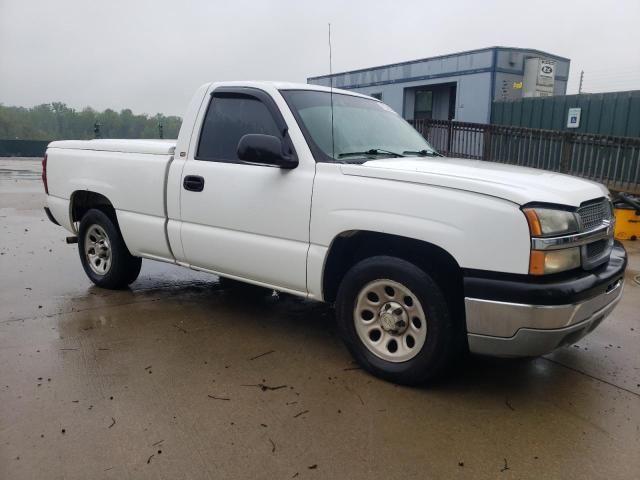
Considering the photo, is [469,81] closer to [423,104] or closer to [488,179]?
[423,104]

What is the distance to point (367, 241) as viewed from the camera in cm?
358

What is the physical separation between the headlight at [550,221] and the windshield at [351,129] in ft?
4.24

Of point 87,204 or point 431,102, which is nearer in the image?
point 87,204

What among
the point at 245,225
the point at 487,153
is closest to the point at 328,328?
the point at 245,225

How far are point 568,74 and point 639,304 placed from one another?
1308 cm

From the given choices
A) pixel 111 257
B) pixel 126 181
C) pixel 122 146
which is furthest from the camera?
pixel 111 257

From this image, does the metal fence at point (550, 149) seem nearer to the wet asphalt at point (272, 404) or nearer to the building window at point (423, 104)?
the building window at point (423, 104)

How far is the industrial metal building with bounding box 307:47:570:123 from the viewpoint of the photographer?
14727 millimetres

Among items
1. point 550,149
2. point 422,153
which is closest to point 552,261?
point 422,153

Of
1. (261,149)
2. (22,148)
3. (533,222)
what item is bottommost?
(22,148)

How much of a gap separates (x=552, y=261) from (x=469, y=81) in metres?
13.7

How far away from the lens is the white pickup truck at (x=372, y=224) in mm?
2898

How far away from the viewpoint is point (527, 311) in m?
2.85

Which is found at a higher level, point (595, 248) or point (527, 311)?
point (595, 248)
